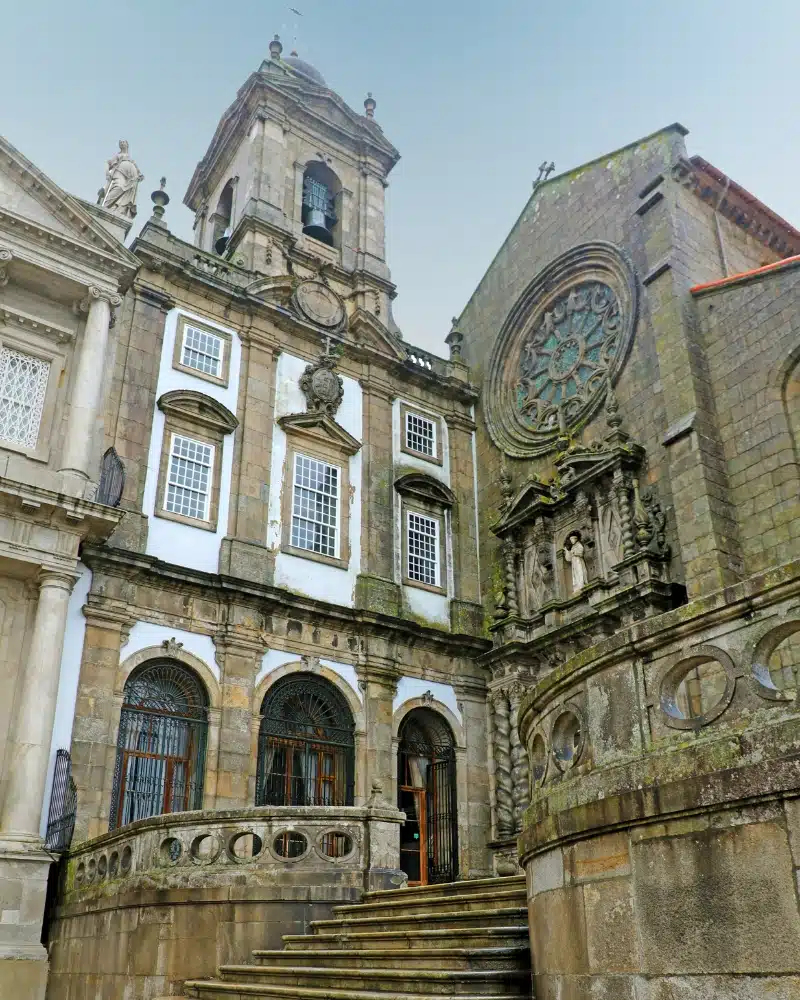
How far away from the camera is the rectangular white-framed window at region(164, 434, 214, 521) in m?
17.7

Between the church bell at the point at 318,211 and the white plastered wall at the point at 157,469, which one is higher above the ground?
the church bell at the point at 318,211

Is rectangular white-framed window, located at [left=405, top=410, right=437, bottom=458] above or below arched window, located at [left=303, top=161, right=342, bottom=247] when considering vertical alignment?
below

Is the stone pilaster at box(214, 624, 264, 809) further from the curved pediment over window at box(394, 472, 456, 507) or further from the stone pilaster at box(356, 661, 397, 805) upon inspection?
the curved pediment over window at box(394, 472, 456, 507)

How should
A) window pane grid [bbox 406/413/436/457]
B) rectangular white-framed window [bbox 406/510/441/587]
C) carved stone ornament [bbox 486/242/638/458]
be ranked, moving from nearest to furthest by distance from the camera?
1. carved stone ornament [bbox 486/242/638/458]
2. rectangular white-framed window [bbox 406/510/441/587]
3. window pane grid [bbox 406/413/436/457]

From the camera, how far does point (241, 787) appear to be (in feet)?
52.7

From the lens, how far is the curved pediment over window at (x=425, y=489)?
2125 cm

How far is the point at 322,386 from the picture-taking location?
67.9ft

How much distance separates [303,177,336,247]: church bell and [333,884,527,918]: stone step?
58.1ft

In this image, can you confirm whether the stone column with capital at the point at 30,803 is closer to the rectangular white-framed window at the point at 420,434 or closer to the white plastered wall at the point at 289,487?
the white plastered wall at the point at 289,487

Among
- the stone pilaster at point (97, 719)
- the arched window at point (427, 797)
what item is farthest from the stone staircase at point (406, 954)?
the arched window at point (427, 797)

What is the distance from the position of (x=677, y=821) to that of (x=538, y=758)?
2.10m

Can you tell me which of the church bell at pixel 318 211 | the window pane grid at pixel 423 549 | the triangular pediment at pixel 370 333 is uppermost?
the church bell at pixel 318 211

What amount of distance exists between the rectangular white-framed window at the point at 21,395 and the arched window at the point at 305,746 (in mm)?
6335

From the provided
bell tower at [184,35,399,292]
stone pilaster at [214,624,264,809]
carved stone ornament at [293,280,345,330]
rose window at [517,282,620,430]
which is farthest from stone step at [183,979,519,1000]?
bell tower at [184,35,399,292]
